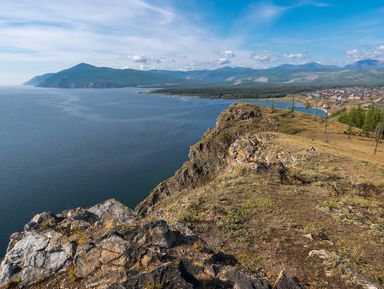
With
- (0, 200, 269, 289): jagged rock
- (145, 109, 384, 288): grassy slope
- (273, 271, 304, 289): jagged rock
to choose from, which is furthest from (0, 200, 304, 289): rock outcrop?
(145, 109, 384, 288): grassy slope

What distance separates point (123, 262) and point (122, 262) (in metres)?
0.06

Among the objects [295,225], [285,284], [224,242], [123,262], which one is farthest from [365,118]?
[123,262]

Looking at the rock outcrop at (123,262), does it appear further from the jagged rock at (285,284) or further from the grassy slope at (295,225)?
the grassy slope at (295,225)

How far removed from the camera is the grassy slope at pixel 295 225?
17844mm

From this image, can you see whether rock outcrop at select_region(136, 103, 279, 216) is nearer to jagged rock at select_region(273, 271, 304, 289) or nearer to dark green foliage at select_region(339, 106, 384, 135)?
dark green foliage at select_region(339, 106, 384, 135)

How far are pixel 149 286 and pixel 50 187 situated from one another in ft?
306

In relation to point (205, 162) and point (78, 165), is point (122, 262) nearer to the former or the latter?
point (205, 162)

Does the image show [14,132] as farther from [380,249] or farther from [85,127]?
[380,249]

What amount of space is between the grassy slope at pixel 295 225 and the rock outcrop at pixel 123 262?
3.27 meters

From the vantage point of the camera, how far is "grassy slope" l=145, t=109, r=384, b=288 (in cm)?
1784

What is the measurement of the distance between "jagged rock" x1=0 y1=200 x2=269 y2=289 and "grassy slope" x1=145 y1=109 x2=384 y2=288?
10.2 ft

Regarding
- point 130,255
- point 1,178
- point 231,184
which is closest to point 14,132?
point 1,178

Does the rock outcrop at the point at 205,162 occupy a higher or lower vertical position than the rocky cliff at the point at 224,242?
lower

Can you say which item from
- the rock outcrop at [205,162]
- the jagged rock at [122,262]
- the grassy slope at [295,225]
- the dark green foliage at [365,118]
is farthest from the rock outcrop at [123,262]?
the dark green foliage at [365,118]
